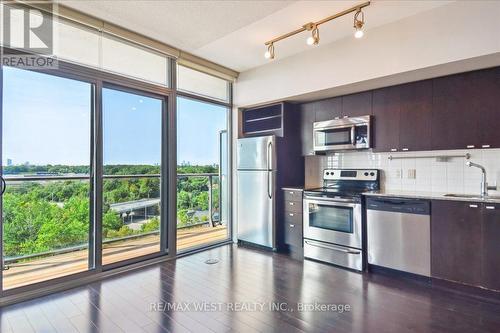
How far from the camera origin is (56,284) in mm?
2908

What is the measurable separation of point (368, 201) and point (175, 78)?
3023 millimetres

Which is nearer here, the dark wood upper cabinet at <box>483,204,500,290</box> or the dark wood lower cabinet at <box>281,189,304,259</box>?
the dark wood upper cabinet at <box>483,204,500,290</box>

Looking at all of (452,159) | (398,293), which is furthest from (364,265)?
(452,159)

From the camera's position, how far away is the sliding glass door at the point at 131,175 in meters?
3.45

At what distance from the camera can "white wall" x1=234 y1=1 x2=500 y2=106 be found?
2.59m

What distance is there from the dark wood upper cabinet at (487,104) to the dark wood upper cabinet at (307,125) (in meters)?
1.95

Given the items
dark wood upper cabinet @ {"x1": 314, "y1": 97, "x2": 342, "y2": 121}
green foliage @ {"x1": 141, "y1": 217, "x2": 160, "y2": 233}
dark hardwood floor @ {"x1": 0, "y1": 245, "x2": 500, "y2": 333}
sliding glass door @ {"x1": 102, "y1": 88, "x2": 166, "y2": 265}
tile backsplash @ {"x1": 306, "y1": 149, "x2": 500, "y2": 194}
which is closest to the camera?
dark hardwood floor @ {"x1": 0, "y1": 245, "x2": 500, "y2": 333}

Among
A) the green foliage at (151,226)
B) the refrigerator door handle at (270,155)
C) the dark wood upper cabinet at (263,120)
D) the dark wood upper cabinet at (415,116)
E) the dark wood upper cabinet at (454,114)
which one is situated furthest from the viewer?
the dark wood upper cabinet at (263,120)

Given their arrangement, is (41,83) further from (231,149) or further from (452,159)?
(452,159)

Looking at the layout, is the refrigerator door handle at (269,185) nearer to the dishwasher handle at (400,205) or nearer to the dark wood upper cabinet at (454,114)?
the dishwasher handle at (400,205)

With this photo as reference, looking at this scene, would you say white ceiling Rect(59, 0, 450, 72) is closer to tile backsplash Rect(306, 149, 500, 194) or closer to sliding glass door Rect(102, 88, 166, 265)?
sliding glass door Rect(102, 88, 166, 265)

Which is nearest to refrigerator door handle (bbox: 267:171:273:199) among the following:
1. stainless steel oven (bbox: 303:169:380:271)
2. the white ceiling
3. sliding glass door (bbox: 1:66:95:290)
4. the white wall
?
stainless steel oven (bbox: 303:169:380:271)

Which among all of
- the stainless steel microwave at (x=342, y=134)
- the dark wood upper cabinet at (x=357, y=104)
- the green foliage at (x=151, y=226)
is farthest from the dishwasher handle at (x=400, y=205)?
the green foliage at (x=151, y=226)

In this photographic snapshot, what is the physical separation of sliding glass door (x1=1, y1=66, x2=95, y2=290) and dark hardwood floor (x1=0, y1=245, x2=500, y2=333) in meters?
0.50
